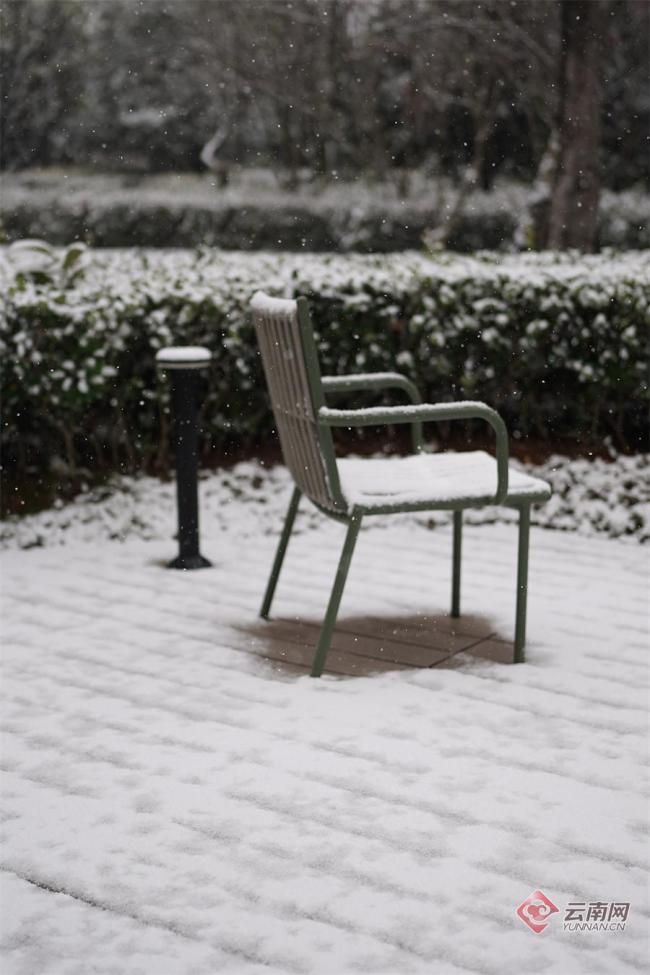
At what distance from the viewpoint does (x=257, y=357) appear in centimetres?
646

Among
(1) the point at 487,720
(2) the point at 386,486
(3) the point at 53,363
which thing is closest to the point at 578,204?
(3) the point at 53,363

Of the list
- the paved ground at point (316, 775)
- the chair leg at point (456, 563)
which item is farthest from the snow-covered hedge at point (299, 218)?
the chair leg at point (456, 563)

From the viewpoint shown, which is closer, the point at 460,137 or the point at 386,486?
the point at 386,486

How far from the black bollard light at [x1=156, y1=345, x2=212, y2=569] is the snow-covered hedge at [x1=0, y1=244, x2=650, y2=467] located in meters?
0.69

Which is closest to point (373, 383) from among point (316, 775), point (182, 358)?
point (182, 358)

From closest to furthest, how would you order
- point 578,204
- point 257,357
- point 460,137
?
point 257,357 < point 578,204 < point 460,137

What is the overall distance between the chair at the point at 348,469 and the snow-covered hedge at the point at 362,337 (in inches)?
82.6

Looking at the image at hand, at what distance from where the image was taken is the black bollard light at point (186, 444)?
5.20 meters

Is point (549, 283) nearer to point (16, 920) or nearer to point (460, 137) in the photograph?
point (16, 920)

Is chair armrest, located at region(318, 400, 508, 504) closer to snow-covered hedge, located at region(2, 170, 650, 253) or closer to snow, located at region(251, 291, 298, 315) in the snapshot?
snow, located at region(251, 291, 298, 315)

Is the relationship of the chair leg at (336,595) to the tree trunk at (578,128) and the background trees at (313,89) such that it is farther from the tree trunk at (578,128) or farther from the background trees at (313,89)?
the background trees at (313,89)

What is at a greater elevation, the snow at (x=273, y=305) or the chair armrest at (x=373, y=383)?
the snow at (x=273, y=305)

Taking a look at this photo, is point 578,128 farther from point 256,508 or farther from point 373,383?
point 373,383

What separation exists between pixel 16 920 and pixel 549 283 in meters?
4.92
